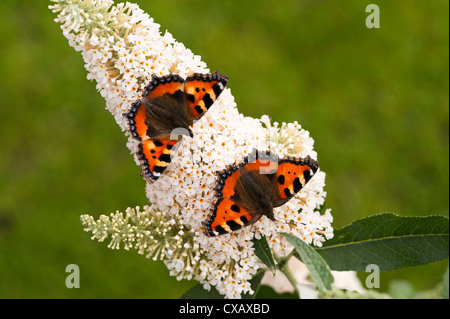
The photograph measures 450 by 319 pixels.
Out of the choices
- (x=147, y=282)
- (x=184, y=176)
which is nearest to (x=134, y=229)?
(x=184, y=176)

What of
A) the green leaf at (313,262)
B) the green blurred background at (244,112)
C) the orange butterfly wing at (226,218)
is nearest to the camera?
the green leaf at (313,262)

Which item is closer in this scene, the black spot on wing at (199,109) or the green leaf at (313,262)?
the green leaf at (313,262)

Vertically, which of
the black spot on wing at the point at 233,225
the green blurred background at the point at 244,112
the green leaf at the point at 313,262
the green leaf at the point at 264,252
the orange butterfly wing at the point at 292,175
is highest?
the green blurred background at the point at 244,112

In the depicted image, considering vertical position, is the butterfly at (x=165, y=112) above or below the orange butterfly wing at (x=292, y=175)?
above

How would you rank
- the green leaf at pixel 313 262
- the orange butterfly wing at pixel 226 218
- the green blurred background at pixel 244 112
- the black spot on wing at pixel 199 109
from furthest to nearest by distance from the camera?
the green blurred background at pixel 244 112 < the black spot on wing at pixel 199 109 < the orange butterfly wing at pixel 226 218 < the green leaf at pixel 313 262

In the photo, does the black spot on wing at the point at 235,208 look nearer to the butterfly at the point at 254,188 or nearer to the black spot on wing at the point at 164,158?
the butterfly at the point at 254,188

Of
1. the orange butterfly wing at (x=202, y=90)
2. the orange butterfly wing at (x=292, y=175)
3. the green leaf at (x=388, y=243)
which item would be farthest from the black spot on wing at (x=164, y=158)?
the green leaf at (x=388, y=243)
